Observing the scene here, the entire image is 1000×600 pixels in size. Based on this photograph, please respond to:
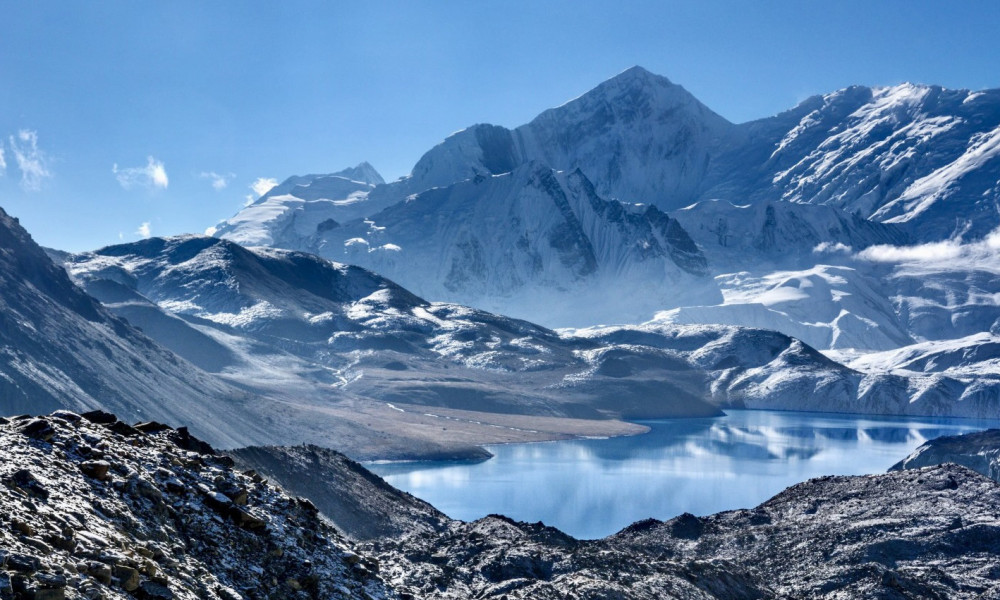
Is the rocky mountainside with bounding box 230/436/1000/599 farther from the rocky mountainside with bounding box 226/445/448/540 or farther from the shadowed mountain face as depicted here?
the shadowed mountain face

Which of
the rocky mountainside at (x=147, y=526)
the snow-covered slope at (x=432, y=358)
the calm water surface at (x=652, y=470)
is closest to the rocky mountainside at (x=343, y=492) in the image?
the calm water surface at (x=652, y=470)

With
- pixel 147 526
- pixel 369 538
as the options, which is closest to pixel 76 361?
pixel 369 538

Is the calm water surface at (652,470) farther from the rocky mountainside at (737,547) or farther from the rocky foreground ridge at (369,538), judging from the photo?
the rocky foreground ridge at (369,538)

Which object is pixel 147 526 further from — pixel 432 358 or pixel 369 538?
pixel 432 358

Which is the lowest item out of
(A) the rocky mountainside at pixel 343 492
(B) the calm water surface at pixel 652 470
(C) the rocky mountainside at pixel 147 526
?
(B) the calm water surface at pixel 652 470

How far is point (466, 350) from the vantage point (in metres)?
172

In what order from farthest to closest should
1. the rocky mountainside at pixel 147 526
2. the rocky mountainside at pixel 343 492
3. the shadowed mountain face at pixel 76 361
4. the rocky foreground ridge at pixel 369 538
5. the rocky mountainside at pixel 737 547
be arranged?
the shadowed mountain face at pixel 76 361, the rocky mountainside at pixel 343 492, the rocky mountainside at pixel 737 547, the rocky foreground ridge at pixel 369 538, the rocky mountainside at pixel 147 526

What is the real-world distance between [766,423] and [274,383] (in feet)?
224

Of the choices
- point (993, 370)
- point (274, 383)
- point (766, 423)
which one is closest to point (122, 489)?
point (274, 383)

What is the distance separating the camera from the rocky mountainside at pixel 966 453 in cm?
5847

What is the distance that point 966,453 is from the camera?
61.2 meters

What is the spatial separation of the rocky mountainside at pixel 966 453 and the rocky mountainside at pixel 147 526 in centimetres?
4890

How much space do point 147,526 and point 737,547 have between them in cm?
2713

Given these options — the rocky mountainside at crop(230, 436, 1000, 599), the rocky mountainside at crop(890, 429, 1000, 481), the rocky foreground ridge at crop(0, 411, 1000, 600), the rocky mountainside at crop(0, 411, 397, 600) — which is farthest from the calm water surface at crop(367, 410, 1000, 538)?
the rocky mountainside at crop(0, 411, 397, 600)
